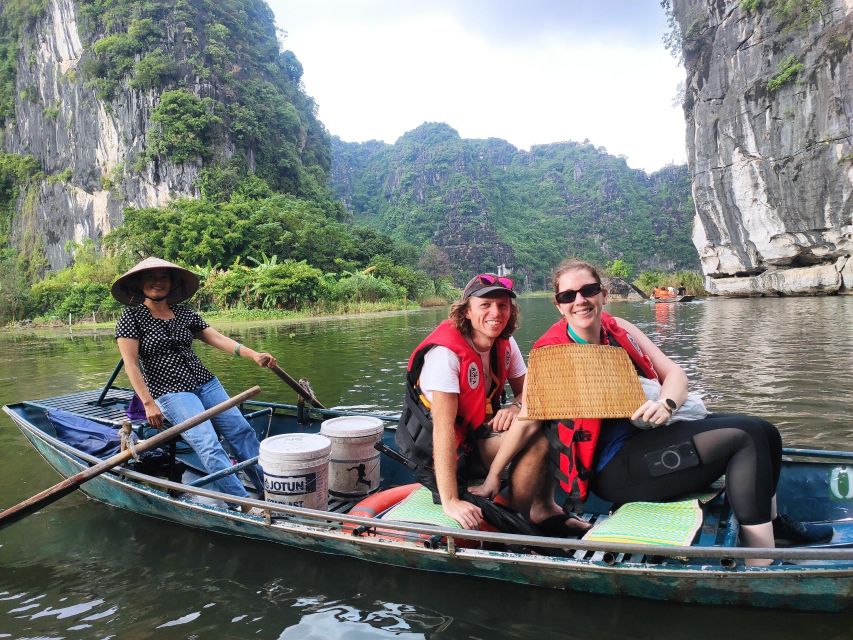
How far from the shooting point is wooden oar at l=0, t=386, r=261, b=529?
11.4 ft

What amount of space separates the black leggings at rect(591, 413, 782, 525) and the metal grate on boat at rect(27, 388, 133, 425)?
483cm

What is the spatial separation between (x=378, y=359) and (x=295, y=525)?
343 inches

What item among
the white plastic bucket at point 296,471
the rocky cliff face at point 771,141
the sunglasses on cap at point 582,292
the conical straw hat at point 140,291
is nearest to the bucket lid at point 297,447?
the white plastic bucket at point 296,471

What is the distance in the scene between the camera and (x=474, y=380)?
296 cm

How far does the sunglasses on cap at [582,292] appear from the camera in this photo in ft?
8.88

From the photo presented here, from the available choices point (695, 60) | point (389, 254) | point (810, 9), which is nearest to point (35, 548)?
point (810, 9)

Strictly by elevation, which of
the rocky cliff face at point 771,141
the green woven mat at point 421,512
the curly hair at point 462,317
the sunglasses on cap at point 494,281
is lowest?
the green woven mat at point 421,512

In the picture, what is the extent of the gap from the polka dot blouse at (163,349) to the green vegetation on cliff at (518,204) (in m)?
66.0

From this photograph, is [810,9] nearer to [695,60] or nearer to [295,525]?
[695,60]

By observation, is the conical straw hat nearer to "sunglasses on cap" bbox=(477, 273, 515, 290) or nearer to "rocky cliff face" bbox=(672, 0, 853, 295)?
"sunglasses on cap" bbox=(477, 273, 515, 290)

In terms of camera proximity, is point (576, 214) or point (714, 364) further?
point (576, 214)

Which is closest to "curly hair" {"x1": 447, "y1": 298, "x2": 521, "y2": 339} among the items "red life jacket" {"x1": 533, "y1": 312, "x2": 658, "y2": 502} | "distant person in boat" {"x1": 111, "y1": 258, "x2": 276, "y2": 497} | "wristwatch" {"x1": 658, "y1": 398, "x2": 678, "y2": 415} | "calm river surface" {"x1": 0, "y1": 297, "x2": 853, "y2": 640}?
"red life jacket" {"x1": 533, "y1": 312, "x2": 658, "y2": 502}

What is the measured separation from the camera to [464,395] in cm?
296

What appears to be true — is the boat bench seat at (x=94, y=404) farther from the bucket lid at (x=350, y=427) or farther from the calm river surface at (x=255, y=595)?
the bucket lid at (x=350, y=427)
